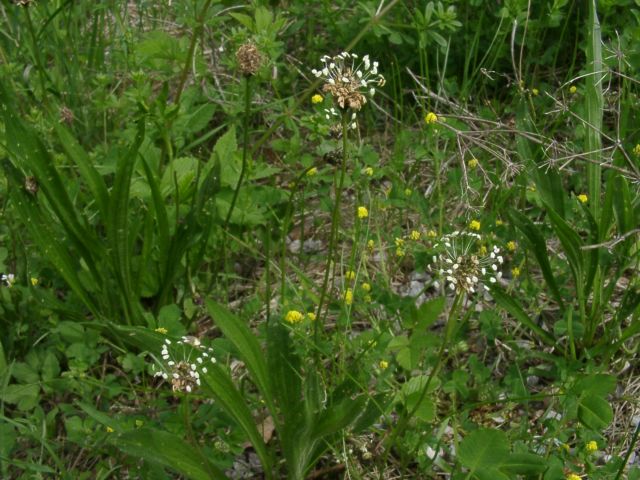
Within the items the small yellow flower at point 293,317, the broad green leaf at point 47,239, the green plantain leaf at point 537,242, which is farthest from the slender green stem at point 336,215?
the broad green leaf at point 47,239

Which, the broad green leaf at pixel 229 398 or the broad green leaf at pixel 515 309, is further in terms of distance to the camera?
the broad green leaf at pixel 515 309

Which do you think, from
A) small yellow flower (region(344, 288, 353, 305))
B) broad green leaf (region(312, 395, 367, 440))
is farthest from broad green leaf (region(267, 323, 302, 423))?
small yellow flower (region(344, 288, 353, 305))

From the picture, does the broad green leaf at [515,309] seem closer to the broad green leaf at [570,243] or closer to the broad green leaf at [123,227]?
the broad green leaf at [570,243]

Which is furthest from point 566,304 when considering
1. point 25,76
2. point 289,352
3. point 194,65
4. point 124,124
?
point 25,76

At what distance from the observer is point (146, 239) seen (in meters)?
2.52

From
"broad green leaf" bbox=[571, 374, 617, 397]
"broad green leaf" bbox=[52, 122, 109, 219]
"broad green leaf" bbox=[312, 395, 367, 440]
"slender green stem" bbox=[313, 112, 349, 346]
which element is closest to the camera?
"slender green stem" bbox=[313, 112, 349, 346]

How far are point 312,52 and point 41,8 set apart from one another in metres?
1.15

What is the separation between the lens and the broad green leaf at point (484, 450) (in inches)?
Answer: 77.2

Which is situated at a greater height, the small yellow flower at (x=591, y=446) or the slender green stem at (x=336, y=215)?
the slender green stem at (x=336, y=215)

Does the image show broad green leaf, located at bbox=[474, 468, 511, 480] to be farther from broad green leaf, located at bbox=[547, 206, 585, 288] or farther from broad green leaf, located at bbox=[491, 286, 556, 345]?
broad green leaf, located at bbox=[547, 206, 585, 288]

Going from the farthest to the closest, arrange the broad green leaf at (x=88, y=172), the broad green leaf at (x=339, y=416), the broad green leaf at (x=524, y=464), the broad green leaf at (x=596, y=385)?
the broad green leaf at (x=88, y=172)
the broad green leaf at (x=596, y=385)
the broad green leaf at (x=524, y=464)
the broad green leaf at (x=339, y=416)

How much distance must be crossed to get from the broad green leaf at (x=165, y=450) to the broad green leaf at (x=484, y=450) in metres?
0.60

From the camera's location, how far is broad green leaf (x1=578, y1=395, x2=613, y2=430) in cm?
207

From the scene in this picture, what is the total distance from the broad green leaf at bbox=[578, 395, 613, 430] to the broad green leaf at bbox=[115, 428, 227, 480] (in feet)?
3.04
